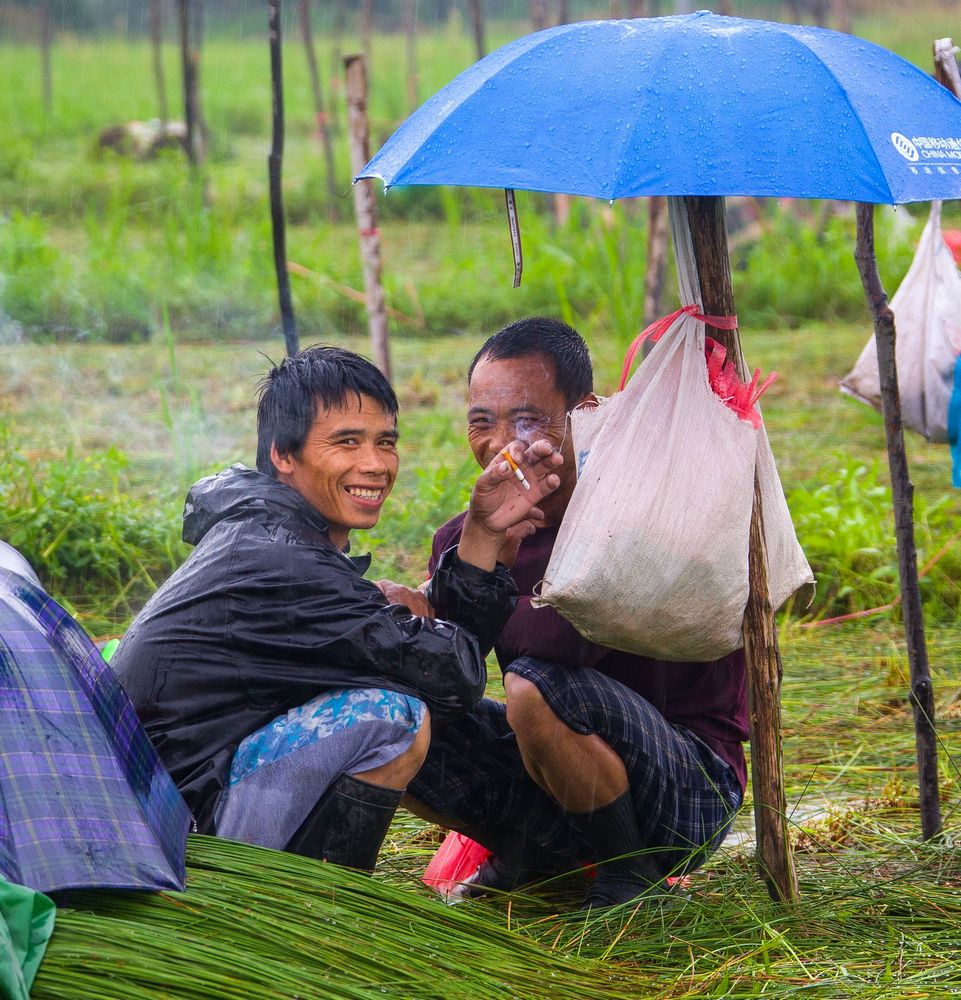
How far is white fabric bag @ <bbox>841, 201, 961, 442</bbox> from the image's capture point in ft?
11.1

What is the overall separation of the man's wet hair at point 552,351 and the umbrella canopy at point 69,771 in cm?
103

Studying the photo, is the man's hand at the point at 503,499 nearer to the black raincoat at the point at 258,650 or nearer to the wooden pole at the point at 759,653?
the black raincoat at the point at 258,650

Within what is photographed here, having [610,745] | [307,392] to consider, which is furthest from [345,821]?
[307,392]

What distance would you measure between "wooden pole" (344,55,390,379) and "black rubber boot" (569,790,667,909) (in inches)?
103

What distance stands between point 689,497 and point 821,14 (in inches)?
379

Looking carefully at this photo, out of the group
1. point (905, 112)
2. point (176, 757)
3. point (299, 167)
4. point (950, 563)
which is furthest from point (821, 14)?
point (176, 757)

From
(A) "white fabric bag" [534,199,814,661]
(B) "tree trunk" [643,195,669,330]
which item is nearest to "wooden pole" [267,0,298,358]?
(A) "white fabric bag" [534,199,814,661]

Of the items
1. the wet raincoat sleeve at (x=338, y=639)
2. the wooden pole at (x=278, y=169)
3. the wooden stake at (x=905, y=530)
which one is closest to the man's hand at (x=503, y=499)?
the wet raincoat sleeve at (x=338, y=639)

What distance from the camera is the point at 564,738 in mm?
2461

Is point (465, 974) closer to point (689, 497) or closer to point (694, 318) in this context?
point (689, 497)

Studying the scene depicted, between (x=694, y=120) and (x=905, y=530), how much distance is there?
1.19 meters

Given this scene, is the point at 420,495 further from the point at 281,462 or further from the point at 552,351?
the point at 281,462

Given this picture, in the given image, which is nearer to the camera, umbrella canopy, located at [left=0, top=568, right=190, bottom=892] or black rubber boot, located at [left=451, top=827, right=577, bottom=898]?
umbrella canopy, located at [left=0, top=568, right=190, bottom=892]

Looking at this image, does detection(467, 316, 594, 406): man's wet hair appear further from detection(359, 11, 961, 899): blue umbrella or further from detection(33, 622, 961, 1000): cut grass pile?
detection(33, 622, 961, 1000): cut grass pile
